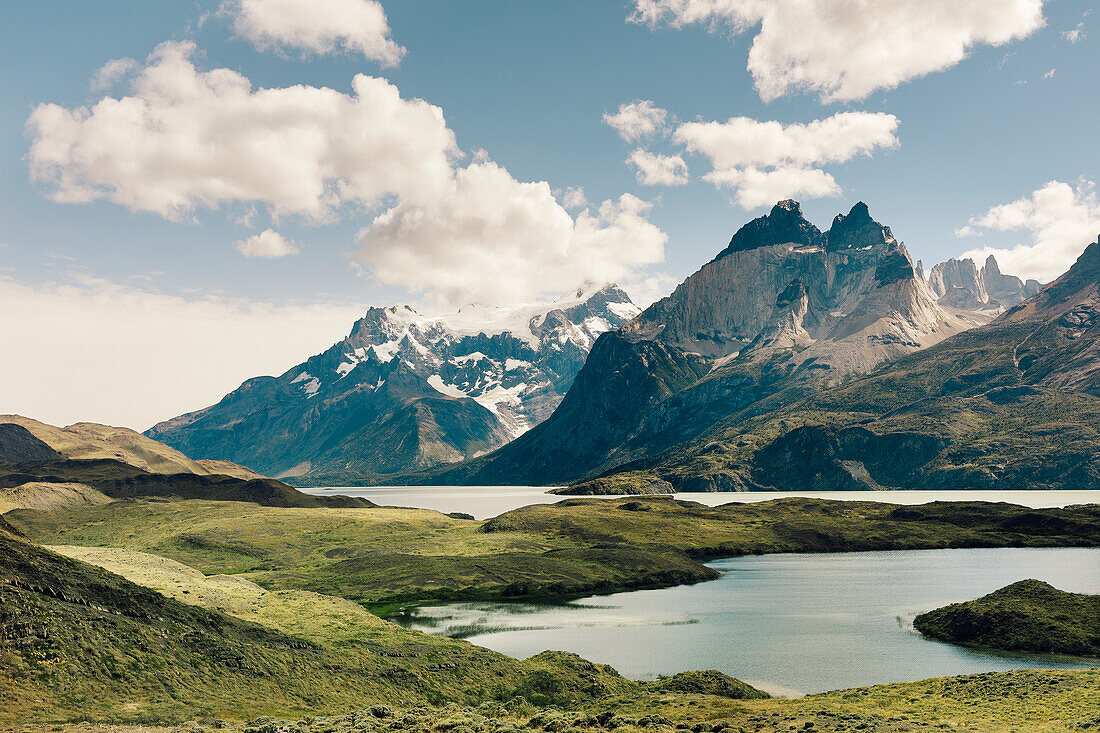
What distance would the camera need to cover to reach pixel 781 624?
10881cm

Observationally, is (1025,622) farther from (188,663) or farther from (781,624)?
(188,663)

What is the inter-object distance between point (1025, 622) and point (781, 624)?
102 ft

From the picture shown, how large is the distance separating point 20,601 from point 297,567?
115938mm

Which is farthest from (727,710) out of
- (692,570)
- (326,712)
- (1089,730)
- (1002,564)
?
(1002,564)

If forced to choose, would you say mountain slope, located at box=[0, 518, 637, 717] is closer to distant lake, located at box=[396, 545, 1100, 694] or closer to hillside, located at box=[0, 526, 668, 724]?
hillside, located at box=[0, 526, 668, 724]

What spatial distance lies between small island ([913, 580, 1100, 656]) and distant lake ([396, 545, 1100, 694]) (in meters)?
3.60

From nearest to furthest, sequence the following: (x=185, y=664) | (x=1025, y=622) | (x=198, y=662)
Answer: (x=185, y=664) → (x=198, y=662) → (x=1025, y=622)

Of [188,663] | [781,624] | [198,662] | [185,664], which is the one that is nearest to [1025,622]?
[781,624]

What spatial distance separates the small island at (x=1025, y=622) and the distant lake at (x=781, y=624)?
11.8 ft

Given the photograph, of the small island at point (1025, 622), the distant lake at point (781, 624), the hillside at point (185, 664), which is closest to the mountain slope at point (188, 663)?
the hillside at point (185, 664)

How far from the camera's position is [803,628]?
10544cm

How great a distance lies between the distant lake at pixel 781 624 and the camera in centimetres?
8344

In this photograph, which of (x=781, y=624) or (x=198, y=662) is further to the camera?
(x=781, y=624)

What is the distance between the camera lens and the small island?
90188mm
